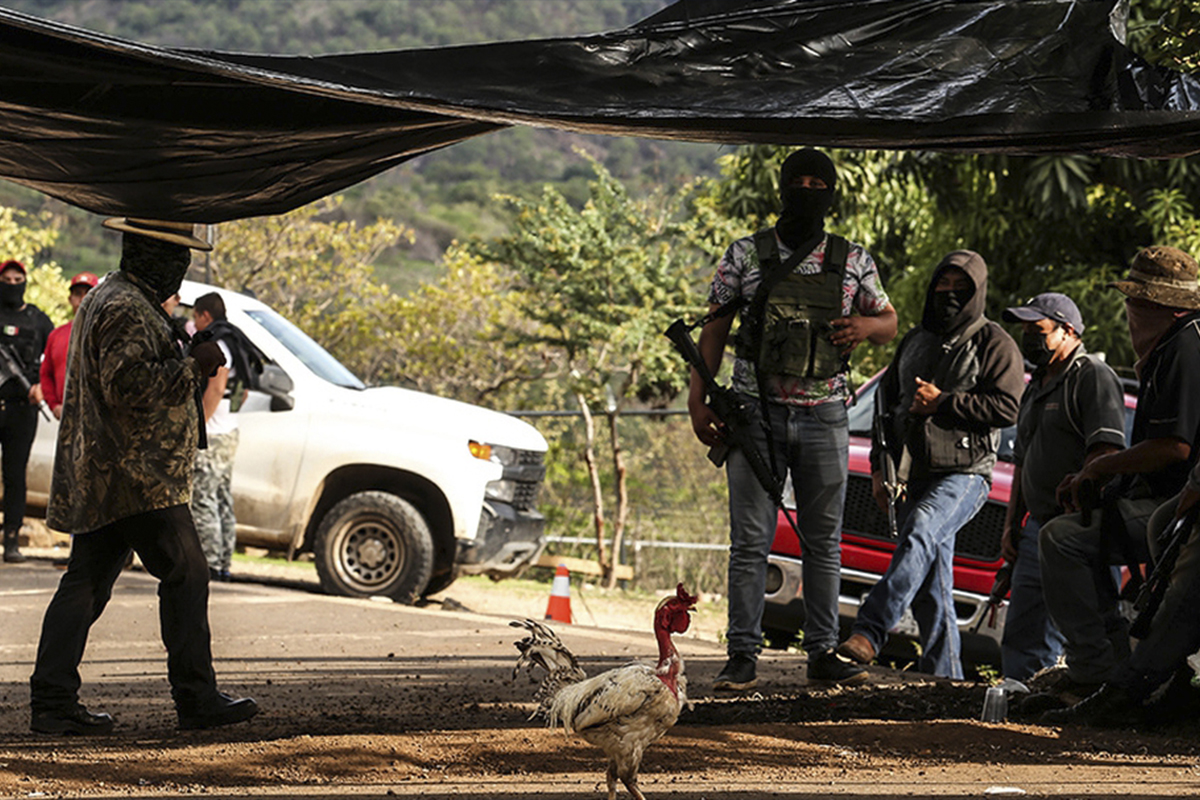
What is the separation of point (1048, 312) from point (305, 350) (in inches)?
283

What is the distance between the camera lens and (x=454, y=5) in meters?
153

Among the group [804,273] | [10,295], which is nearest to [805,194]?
[804,273]

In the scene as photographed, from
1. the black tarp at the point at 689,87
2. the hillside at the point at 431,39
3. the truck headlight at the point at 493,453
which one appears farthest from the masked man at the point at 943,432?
the hillside at the point at 431,39

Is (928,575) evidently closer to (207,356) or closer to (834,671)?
(834,671)

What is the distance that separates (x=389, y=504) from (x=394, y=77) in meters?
7.05

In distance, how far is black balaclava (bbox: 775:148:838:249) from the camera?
6477mm

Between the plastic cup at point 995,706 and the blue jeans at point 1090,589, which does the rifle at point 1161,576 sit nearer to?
the blue jeans at point 1090,589

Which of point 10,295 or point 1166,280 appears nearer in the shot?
point 1166,280

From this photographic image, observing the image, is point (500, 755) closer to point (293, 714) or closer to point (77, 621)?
point (293, 714)

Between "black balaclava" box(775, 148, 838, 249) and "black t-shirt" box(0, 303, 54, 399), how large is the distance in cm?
776

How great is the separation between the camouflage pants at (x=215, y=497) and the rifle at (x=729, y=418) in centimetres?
544

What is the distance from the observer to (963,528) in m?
8.98

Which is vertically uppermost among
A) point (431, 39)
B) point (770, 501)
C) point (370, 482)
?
point (431, 39)

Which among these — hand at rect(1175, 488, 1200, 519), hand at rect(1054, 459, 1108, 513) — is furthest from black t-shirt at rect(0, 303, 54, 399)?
hand at rect(1175, 488, 1200, 519)
